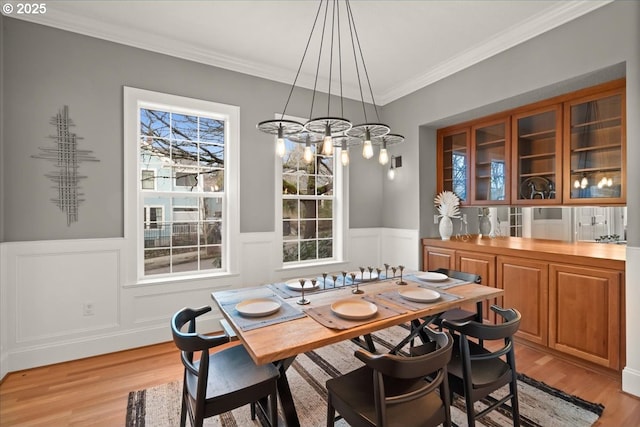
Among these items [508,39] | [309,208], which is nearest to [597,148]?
[508,39]

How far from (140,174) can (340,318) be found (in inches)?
101

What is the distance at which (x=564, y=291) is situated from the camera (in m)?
2.65

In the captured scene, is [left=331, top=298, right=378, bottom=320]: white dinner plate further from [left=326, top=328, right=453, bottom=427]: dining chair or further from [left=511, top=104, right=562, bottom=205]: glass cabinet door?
[left=511, top=104, right=562, bottom=205]: glass cabinet door

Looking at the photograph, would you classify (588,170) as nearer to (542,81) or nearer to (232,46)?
(542,81)

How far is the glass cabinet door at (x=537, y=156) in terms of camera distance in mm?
2984

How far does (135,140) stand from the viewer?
2.98m

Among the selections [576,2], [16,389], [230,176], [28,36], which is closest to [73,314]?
[16,389]

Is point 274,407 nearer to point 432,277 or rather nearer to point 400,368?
point 400,368

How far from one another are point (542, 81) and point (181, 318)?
3.46m

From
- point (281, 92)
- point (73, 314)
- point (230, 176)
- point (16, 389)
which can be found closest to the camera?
point (16, 389)

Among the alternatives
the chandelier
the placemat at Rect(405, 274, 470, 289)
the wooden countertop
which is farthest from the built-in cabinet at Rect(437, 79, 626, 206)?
the chandelier

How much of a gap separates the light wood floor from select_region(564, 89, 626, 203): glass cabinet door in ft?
4.96

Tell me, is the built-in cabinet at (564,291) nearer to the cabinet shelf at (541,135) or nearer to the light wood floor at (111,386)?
the light wood floor at (111,386)

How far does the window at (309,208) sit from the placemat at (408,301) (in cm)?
198
